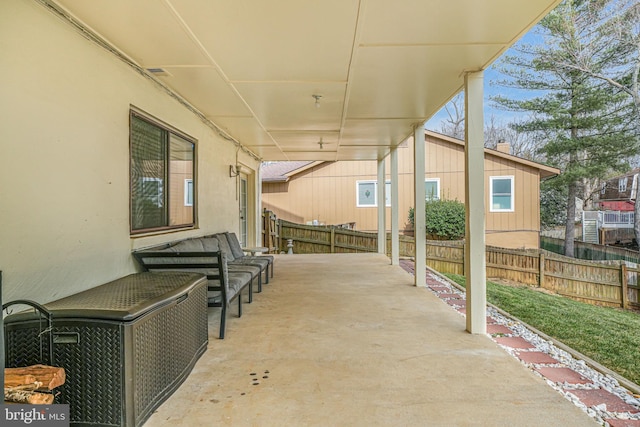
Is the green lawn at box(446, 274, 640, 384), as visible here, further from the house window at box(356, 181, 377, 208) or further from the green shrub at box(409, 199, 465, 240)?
the house window at box(356, 181, 377, 208)

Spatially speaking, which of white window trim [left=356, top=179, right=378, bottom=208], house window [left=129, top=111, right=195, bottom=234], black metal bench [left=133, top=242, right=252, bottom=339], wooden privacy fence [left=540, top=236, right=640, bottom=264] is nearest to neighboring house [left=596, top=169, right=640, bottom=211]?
wooden privacy fence [left=540, top=236, right=640, bottom=264]

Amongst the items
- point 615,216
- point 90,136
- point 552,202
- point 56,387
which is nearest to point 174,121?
point 90,136

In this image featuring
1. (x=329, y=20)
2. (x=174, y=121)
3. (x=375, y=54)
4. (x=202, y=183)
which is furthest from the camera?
(x=202, y=183)

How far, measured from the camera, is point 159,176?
3857mm

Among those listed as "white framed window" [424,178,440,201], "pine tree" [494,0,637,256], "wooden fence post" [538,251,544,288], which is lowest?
"wooden fence post" [538,251,544,288]

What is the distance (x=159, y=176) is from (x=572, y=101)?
14.3 metres

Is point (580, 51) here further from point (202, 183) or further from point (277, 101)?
point (202, 183)

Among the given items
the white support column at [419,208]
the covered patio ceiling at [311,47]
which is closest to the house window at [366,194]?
the white support column at [419,208]

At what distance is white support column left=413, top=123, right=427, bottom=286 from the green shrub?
5204mm

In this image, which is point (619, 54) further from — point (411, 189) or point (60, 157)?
point (60, 157)

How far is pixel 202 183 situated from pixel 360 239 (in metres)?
6.13

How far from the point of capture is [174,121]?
412 centimetres

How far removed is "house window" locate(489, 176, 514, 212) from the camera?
11.6 meters

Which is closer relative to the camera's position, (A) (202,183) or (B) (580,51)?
(A) (202,183)
